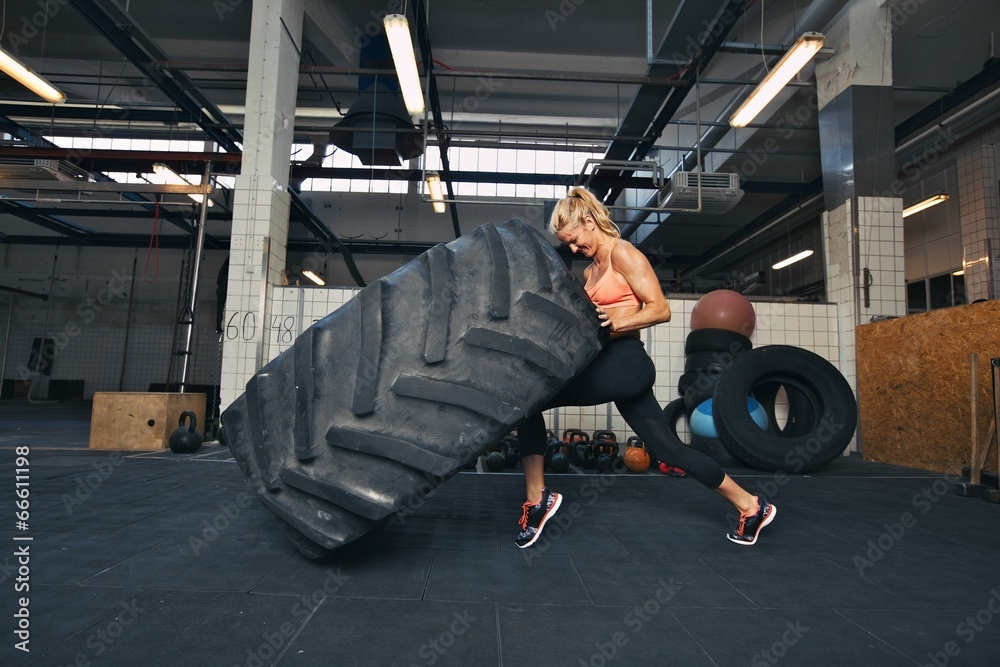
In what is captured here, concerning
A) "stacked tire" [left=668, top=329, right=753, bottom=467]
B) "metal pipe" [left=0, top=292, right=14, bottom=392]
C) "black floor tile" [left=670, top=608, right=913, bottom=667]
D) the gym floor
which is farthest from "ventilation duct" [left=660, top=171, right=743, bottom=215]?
"metal pipe" [left=0, top=292, right=14, bottom=392]

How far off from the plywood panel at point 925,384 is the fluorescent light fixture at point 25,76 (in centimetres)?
829

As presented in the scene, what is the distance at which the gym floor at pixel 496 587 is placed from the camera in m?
1.14

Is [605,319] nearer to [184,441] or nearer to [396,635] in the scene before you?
[396,635]

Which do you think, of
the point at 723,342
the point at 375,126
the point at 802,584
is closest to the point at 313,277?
the point at 375,126

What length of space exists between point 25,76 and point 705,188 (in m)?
7.05

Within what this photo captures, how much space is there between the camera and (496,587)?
59.7 inches

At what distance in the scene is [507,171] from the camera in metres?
11.5

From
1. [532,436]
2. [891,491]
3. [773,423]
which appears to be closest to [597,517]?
[532,436]

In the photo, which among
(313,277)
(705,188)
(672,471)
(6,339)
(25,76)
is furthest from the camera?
(6,339)

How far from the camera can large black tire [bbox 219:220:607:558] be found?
4.99 feet

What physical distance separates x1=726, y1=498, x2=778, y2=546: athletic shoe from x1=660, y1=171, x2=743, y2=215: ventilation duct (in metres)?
4.75

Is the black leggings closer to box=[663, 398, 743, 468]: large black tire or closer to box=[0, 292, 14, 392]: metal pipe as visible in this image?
box=[663, 398, 743, 468]: large black tire

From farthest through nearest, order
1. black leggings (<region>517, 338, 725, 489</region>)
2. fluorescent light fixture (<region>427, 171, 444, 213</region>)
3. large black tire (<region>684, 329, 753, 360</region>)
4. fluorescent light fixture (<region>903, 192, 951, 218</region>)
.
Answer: fluorescent light fixture (<region>903, 192, 951, 218</region>) → fluorescent light fixture (<region>427, 171, 444, 213</region>) → large black tire (<region>684, 329, 753, 360</region>) → black leggings (<region>517, 338, 725, 489</region>)

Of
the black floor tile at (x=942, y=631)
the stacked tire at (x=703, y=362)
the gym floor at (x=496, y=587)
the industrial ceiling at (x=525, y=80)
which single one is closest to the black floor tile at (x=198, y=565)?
the gym floor at (x=496, y=587)
